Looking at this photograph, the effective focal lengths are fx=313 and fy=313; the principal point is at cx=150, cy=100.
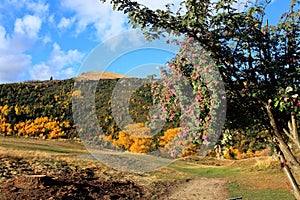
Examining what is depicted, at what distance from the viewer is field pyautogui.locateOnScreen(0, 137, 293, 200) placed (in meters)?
15.5

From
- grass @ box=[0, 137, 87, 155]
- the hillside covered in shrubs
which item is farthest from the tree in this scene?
the hillside covered in shrubs

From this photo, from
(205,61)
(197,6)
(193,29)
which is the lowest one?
(205,61)

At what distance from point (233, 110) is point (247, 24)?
148 centimetres

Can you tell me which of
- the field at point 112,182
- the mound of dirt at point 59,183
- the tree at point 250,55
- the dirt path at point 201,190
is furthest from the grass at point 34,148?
the tree at point 250,55

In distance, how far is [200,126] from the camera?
528 cm

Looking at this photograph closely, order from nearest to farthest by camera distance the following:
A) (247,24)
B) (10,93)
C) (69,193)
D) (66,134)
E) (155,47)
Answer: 1. (247,24)
2. (155,47)
3. (69,193)
4. (66,134)
5. (10,93)

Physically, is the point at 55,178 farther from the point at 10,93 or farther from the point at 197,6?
the point at 10,93

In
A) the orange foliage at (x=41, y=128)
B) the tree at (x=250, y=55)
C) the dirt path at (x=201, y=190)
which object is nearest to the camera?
the tree at (x=250, y=55)

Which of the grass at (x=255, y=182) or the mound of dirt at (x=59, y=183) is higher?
the mound of dirt at (x=59, y=183)

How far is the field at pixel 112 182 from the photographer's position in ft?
50.8

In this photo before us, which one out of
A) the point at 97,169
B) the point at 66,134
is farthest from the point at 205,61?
the point at 66,134

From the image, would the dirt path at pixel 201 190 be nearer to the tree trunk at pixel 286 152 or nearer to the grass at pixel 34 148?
the grass at pixel 34 148

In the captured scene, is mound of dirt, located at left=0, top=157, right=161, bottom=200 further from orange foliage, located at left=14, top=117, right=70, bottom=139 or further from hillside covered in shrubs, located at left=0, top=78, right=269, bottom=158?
orange foliage, located at left=14, top=117, right=70, bottom=139

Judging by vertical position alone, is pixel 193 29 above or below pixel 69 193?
above
